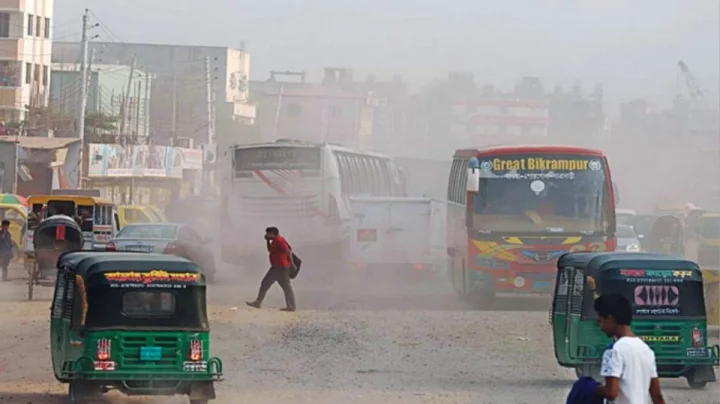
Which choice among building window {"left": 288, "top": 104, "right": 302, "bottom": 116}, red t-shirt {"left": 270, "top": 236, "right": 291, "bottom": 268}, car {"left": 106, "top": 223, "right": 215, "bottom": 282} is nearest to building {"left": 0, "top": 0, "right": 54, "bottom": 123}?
building window {"left": 288, "top": 104, "right": 302, "bottom": 116}

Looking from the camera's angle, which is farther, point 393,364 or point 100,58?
point 100,58

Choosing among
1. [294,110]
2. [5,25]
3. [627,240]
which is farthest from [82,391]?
[294,110]

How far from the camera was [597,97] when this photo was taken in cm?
6894

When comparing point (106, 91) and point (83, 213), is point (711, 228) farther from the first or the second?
point (106, 91)

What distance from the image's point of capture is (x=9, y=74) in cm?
7194

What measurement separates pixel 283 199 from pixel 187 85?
2775 inches

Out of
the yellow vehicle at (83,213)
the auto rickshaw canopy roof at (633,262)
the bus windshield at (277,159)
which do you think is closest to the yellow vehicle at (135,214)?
the bus windshield at (277,159)

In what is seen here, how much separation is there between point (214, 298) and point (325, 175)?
343 inches

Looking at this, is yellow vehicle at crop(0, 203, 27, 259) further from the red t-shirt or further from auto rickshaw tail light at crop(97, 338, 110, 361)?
auto rickshaw tail light at crop(97, 338, 110, 361)

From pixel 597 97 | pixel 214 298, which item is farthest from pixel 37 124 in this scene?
pixel 214 298

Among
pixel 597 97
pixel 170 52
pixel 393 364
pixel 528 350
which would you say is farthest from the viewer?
pixel 170 52

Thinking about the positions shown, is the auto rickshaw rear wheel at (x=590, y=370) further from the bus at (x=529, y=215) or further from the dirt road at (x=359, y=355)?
the bus at (x=529, y=215)

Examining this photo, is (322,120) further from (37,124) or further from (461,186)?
(461,186)

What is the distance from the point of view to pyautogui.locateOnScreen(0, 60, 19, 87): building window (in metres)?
71.9
